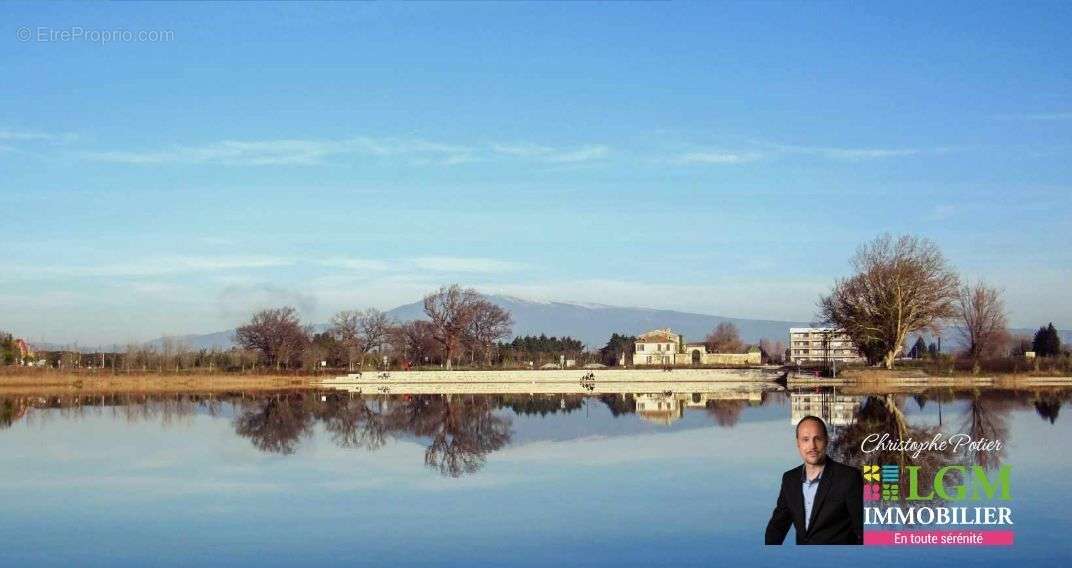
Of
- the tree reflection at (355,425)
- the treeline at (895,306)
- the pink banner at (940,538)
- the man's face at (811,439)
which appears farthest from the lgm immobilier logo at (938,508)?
the treeline at (895,306)

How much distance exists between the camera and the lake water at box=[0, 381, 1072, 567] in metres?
10.6

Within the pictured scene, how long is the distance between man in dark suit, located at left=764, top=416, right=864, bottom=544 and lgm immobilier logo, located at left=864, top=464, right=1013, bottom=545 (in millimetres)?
2946

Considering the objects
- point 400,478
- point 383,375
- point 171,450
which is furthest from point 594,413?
point 383,375

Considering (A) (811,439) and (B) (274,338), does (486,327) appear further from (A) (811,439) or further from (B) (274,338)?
(A) (811,439)

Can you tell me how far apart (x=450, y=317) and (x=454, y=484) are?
57.9 m

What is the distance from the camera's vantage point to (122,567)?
1016 cm

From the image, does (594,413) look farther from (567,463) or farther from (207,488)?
(207,488)

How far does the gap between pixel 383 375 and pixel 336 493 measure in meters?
44.1

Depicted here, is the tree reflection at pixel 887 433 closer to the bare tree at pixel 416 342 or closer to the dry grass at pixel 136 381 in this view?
the dry grass at pixel 136 381

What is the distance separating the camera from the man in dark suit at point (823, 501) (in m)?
5.29

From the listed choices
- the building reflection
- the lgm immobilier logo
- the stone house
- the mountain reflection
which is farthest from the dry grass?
the lgm immobilier logo

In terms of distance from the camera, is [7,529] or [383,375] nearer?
[7,529]

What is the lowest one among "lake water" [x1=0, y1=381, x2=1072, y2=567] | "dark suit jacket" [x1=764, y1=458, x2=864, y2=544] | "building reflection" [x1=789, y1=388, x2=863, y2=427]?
"lake water" [x1=0, y1=381, x2=1072, y2=567]

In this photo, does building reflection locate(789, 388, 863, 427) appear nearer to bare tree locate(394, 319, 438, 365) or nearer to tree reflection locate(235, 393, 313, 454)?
tree reflection locate(235, 393, 313, 454)
